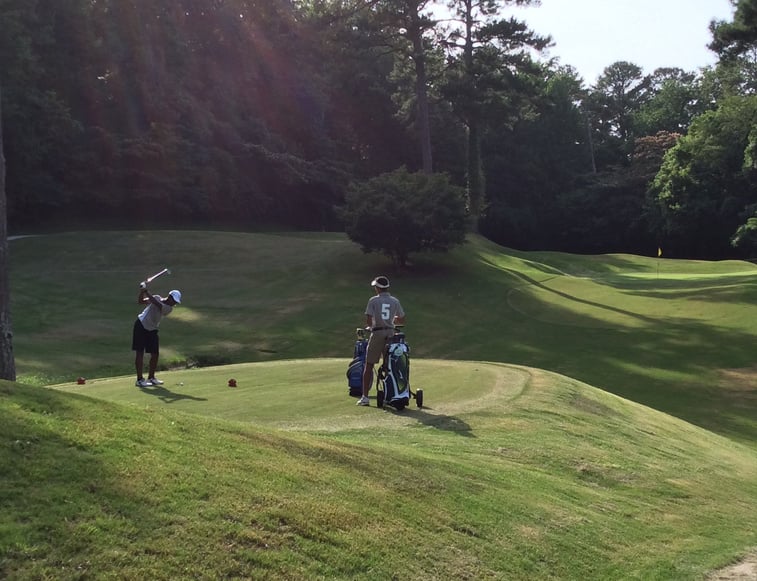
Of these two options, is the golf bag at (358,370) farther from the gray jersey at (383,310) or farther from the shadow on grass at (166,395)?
the shadow on grass at (166,395)

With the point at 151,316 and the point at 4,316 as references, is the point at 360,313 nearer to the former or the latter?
the point at 151,316

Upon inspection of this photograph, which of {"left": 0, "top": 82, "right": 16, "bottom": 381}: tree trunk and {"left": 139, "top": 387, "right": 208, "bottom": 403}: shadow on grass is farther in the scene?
{"left": 139, "top": 387, "right": 208, "bottom": 403}: shadow on grass

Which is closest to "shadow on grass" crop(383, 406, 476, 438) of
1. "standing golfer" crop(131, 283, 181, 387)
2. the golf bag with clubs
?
the golf bag with clubs

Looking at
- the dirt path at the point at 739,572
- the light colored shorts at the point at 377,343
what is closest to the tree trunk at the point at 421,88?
the light colored shorts at the point at 377,343

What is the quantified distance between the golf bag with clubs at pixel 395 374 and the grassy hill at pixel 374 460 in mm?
339

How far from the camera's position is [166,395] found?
12.6 metres

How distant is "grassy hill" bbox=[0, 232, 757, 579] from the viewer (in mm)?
4523

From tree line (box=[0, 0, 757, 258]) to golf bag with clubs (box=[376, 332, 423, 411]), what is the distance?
2724cm

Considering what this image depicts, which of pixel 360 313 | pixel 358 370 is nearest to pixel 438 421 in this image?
pixel 358 370

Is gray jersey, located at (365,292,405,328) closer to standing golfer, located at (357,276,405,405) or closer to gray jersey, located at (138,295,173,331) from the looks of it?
standing golfer, located at (357,276,405,405)

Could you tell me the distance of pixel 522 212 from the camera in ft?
257

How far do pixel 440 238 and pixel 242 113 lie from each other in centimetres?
3196

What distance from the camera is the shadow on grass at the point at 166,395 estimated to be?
12.3 metres

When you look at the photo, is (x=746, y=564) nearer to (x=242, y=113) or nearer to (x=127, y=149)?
(x=127, y=149)
